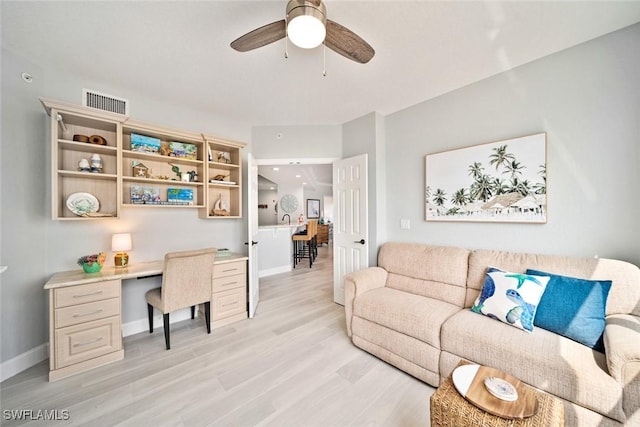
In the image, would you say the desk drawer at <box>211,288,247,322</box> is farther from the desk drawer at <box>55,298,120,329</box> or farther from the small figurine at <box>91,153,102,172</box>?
the small figurine at <box>91,153,102,172</box>

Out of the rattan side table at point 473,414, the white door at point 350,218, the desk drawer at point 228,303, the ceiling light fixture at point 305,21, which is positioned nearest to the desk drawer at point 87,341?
the desk drawer at point 228,303

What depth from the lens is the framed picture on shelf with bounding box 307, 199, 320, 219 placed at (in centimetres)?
901

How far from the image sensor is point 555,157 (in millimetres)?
2021

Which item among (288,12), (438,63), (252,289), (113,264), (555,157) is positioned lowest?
(252,289)

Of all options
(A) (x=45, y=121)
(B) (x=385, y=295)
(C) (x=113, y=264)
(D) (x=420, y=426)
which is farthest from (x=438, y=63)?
(C) (x=113, y=264)

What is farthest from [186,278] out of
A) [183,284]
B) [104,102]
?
[104,102]

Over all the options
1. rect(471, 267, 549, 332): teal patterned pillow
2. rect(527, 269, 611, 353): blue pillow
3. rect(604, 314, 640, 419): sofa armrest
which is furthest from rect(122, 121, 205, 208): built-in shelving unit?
rect(604, 314, 640, 419): sofa armrest

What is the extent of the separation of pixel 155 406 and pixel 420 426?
5.79 ft

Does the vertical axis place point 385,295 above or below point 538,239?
below

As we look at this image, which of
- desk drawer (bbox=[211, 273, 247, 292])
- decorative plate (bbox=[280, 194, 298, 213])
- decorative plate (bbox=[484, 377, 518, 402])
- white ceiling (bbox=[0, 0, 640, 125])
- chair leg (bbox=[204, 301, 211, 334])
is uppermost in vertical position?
white ceiling (bbox=[0, 0, 640, 125])

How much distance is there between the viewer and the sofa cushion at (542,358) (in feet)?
4.00

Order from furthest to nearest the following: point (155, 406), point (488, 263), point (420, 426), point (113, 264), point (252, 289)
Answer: point (252, 289)
point (113, 264)
point (488, 263)
point (155, 406)
point (420, 426)

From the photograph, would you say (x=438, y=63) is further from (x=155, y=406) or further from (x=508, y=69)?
(x=155, y=406)

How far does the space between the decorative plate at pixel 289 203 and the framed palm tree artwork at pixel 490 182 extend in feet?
18.1
